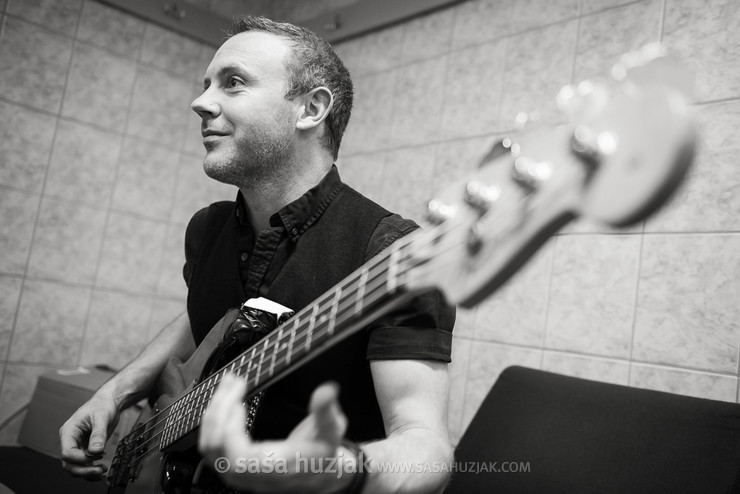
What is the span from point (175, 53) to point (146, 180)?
0.63 meters

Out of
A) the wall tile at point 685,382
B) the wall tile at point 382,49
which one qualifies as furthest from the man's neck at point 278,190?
the wall tile at point 382,49

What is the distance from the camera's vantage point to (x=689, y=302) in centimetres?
156

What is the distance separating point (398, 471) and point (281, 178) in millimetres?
705

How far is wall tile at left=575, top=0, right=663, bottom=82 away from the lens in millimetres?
1776

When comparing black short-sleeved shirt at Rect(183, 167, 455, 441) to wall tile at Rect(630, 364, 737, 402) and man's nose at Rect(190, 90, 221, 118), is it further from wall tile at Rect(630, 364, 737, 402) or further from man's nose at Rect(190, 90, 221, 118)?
wall tile at Rect(630, 364, 737, 402)

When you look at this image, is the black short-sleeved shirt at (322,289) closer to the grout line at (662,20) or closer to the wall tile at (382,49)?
the grout line at (662,20)

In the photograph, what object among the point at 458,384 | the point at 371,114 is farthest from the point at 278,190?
the point at 371,114

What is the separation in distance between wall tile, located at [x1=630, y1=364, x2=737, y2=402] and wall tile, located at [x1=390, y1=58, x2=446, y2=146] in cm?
114

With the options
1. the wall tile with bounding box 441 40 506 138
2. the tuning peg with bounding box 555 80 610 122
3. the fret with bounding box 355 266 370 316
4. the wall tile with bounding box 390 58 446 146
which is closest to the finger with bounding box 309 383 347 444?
the fret with bounding box 355 266 370 316

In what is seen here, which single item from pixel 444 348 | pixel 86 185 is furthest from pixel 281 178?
pixel 86 185

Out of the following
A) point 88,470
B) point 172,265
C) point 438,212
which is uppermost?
point 172,265

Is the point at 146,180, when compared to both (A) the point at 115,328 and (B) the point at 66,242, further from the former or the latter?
(A) the point at 115,328

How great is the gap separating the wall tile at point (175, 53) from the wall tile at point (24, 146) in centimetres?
55

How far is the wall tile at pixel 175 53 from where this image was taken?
283 cm
